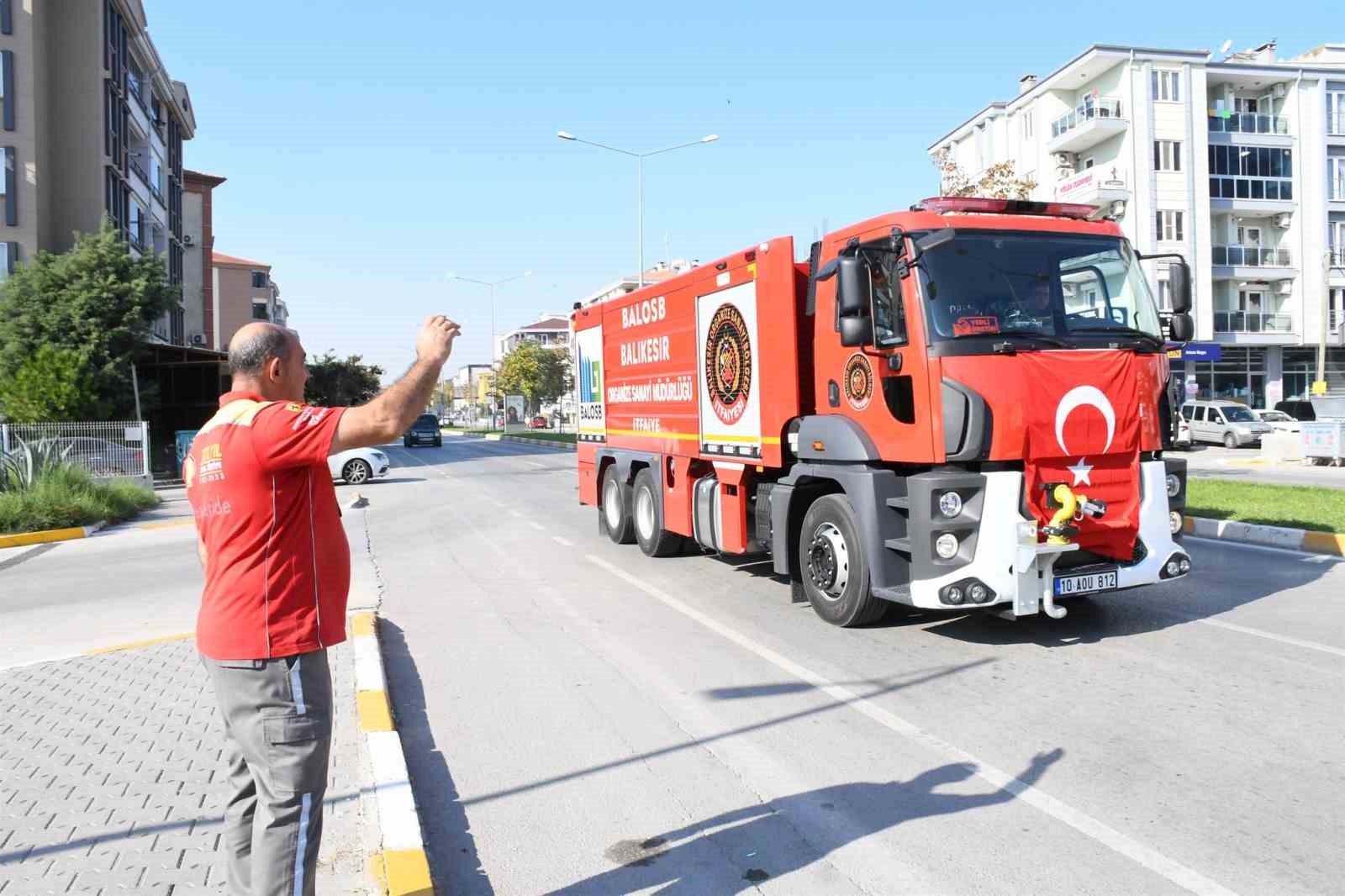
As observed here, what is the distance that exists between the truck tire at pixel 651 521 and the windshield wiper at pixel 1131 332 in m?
5.30

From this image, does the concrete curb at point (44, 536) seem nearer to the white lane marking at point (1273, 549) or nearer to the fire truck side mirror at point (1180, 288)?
the fire truck side mirror at point (1180, 288)

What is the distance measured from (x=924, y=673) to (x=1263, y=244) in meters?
49.2

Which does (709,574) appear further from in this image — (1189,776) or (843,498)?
(1189,776)

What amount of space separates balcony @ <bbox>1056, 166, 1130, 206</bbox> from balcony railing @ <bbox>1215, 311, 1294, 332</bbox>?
287 inches

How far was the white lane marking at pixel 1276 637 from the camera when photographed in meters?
6.84

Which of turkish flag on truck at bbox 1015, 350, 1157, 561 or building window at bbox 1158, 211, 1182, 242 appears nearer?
turkish flag on truck at bbox 1015, 350, 1157, 561

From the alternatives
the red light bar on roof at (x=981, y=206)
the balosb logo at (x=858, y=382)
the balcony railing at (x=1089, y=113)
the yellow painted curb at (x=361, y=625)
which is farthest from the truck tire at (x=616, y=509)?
the balcony railing at (x=1089, y=113)

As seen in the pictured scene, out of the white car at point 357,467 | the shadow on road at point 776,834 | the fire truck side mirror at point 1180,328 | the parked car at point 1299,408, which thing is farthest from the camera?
the parked car at point 1299,408

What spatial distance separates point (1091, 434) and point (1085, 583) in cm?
102

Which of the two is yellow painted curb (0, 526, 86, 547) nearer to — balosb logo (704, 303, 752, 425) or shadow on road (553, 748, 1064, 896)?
balosb logo (704, 303, 752, 425)

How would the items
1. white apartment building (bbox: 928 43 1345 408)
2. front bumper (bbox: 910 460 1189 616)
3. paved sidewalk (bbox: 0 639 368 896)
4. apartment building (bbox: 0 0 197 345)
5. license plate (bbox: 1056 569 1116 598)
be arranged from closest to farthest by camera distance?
paved sidewalk (bbox: 0 639 368 896)
front bumper (bbox: 910 460 1189 616)
license plate (bbox: 1056 569 1116 598)
apartment building (bbox: 0 0 197 345)
white apartment building (bbox: 928 43 1345 408)

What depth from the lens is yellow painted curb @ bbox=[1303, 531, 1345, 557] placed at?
11.1 m

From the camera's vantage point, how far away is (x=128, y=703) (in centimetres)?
594

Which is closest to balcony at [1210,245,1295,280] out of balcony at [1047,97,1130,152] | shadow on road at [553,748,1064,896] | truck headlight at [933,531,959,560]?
balcony at [1047,97,1130,152]
